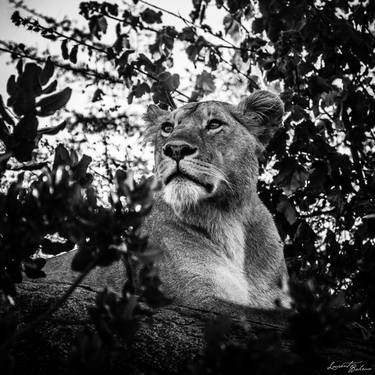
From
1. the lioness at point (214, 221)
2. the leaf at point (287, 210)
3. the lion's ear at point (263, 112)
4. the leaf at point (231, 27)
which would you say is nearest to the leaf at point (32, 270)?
the lioness at point (214, 221)

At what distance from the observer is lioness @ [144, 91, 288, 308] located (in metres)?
4.03

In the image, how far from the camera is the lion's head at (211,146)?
4.34m

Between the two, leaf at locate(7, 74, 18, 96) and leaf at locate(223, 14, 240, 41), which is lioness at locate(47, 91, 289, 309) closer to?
leaf at locate(223, 14, 240, 41)

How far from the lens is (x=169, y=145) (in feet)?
14.4

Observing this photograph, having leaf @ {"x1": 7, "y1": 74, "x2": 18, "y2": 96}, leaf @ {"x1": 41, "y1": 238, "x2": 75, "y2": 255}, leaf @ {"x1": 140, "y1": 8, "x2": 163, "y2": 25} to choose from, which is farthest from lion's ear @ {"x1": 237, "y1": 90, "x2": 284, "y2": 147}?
A: leaf @ {"x1": 7, "y1": 74, "x2": 18, "y2": 96}

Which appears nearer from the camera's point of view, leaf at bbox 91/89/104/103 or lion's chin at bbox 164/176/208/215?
lion's chin at bbox 164/176/208/215

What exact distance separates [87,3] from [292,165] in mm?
2981

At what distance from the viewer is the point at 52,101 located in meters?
1.87

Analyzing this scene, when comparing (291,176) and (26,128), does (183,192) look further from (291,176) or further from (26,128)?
(26,128)

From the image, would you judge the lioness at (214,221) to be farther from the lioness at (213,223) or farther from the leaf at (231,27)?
the leaf at (231,27)

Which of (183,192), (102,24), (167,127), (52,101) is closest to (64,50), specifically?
(102,24)

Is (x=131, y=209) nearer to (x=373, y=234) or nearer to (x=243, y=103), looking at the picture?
(x=373, y=234)

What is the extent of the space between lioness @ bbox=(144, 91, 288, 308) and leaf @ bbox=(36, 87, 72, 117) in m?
2.23

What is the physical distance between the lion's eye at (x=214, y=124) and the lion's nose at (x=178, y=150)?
729 millimetres
